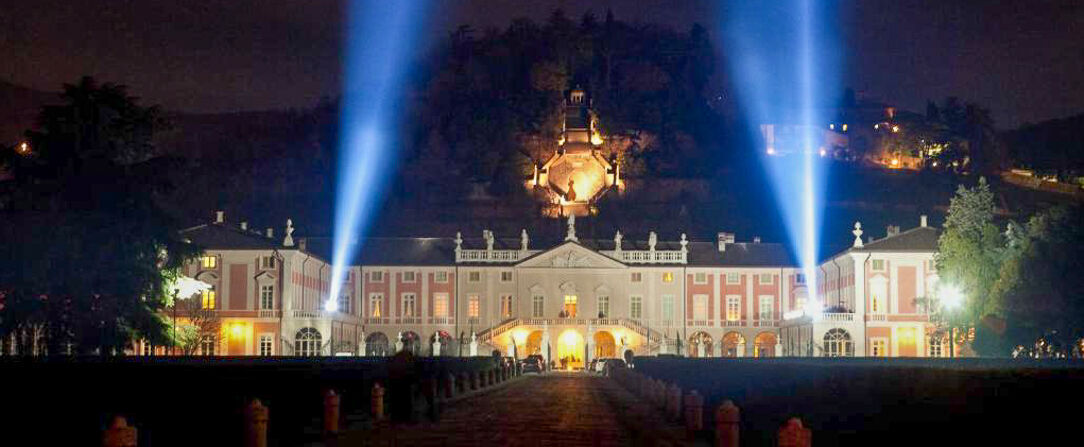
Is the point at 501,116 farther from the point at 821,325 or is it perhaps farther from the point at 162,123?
the point at 162,123

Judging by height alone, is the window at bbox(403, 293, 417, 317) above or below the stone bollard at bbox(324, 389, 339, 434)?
above

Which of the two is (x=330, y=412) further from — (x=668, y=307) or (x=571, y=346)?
(x=668, y=307)

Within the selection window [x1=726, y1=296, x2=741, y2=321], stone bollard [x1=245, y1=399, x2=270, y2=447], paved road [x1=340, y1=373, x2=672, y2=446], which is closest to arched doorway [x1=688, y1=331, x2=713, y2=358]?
window [x1=726, y1=296, x2=741, y2=321]

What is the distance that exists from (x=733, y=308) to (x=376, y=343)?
2386 centimetres

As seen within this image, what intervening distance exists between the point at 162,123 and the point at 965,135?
13160cm

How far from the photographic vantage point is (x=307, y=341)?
92062 mm

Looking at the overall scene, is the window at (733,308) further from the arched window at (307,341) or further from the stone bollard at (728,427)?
the stone bollard at (728,427)

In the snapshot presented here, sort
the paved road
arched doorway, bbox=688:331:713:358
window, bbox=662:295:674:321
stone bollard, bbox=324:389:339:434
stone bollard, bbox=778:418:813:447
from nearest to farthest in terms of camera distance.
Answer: stone bollard, bbox=778:418:813:447 < the paved road < stone bollard, bbox=324:389:339:434 < arched doorway, bbox=688:331:713:358 < window, bbox=662:295:674:321

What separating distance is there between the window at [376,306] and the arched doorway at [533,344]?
9.83m

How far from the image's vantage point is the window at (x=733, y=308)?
337ft

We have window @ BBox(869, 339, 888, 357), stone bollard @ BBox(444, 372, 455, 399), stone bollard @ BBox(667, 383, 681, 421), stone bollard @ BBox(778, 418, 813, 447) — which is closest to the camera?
stone bollard @ BBox(778, 418, 813, 447)

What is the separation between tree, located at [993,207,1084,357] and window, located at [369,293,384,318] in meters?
50.0

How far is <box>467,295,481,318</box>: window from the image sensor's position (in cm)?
10269

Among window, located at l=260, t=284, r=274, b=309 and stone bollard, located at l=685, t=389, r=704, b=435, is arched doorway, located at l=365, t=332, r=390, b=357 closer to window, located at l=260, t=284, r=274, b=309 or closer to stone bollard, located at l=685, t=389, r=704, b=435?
window, located at l=260, t=284, r=274, b=309
